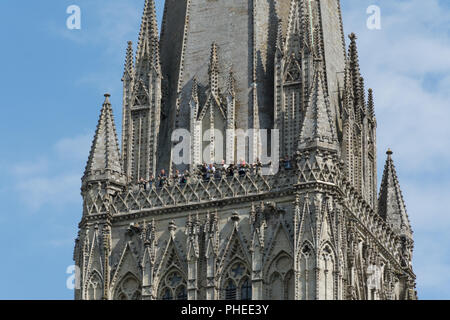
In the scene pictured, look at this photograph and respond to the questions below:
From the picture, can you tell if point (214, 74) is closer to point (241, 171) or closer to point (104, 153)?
point (241, 171)

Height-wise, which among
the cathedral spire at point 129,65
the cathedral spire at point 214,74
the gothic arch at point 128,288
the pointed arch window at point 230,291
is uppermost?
the cathedral spire at point 129,65

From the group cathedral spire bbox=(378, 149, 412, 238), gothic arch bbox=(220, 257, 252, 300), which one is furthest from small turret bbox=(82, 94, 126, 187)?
cathedral spire bbox=(378, 149, 412, 238)

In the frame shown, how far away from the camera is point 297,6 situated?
245 ft

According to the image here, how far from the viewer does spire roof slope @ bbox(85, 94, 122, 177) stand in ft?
243

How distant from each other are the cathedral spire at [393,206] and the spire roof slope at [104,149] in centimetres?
1013

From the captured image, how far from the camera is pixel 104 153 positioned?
2918 inches

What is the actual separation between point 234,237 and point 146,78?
7454mm

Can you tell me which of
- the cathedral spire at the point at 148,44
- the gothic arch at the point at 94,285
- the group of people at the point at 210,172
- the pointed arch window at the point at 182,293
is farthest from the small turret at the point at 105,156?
the pointed arch window at the point at 182,293

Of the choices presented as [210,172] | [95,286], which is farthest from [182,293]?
[210,172]

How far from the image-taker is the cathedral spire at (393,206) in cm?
7819

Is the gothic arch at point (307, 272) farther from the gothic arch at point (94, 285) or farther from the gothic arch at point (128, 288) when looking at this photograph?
the gothic arch at point (94, 285)
